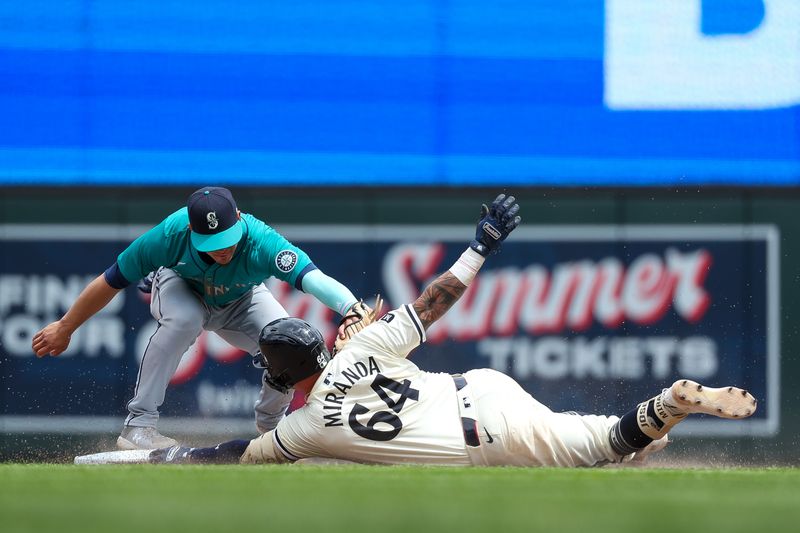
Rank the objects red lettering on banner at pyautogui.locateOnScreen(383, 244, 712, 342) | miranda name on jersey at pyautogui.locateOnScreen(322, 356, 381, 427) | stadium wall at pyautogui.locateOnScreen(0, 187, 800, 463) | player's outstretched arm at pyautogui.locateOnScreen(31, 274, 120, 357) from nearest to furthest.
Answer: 1. miranda name on jersey at pyautogui.locateOnScreen(322, 356, 381, 427)
2. player's outstretched arm at pyautogui.locateOnScreen(31, 274, 120, 357)
3. stadium wall at pyautogui.locateOnScreen(0, 187, 800, 463)
4. red lettering on banner at pyautogui.locateOnScreen(383, 244, 712, 342)

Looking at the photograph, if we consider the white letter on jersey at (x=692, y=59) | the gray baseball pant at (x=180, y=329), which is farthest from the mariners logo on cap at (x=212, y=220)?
the white letter on jersey at (x=692, y=59)

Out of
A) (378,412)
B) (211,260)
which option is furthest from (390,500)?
(211,260)

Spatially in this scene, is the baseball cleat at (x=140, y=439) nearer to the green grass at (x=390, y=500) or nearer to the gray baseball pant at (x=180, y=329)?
the gray baseball pant at (x=180, y=329)

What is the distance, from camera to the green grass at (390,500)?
3129 mm

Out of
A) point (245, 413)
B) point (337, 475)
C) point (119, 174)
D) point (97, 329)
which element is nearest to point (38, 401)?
point (97, 329)

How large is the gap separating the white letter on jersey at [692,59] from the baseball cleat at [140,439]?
4.69m

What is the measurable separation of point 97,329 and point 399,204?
1.91 meters

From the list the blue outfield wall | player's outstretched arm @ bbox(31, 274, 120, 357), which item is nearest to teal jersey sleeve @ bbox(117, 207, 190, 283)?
player's outstretched arm @ bbox(31, 274, 120, 357)

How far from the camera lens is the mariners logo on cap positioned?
5793mm

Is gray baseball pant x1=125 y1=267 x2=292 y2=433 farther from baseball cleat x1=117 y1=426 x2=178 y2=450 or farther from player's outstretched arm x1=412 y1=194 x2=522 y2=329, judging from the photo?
player's outstretched arm x1=412 y1=194 x2=522 y2=329

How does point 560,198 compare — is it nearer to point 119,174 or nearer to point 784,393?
point 784,393

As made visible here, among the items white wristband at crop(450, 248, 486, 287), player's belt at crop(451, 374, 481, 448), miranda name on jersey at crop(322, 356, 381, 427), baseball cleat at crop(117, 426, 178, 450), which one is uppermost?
white wristband at crop(450, 248, 486, 287)

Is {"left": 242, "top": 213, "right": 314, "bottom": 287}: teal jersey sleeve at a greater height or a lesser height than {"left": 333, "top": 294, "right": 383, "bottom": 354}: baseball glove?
greater

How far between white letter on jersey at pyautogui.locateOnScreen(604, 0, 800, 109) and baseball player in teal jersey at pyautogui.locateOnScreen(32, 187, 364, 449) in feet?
13.9
